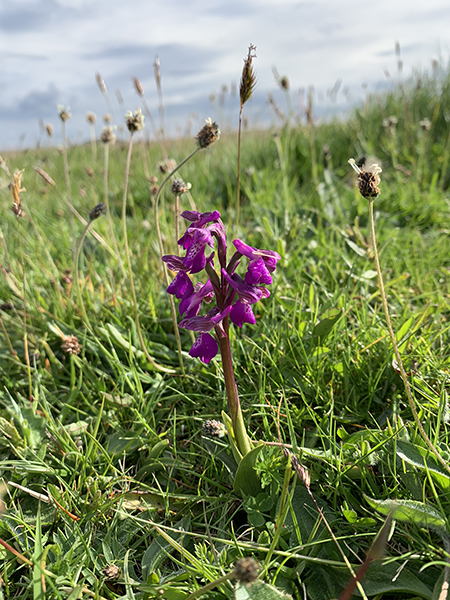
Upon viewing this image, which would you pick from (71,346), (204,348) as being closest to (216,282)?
(204,348)

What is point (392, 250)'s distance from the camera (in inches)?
120

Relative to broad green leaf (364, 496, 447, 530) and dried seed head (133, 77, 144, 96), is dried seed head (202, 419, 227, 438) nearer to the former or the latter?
broad green leaf (364, 496, 447, 530)

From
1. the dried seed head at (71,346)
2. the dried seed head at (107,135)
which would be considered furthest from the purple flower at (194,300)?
the dried seed head at (107,135)

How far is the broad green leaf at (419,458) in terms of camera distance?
138 centimetres

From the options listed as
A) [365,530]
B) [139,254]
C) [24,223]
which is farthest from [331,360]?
[24,223]

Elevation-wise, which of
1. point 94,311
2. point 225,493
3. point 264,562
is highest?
point 94,311

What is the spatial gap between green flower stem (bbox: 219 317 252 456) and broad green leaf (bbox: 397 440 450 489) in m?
0.51

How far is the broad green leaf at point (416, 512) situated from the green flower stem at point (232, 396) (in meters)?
0.43

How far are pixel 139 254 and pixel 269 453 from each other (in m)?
2.13

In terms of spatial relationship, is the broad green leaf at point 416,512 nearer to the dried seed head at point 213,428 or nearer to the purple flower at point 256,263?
the dried seed head at point 213,428

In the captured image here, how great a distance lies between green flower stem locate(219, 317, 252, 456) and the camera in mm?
1407

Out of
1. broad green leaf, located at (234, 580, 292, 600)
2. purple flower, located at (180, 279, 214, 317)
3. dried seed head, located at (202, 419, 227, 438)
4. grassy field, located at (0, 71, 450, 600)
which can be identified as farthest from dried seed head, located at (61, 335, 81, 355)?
broad green leaf, located at (234, 580, 292, 600)

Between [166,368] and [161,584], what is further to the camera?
[166,368]

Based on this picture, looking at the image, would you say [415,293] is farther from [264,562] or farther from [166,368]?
[264,562]
